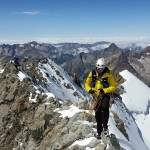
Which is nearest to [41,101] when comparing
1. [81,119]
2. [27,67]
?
[81,119]

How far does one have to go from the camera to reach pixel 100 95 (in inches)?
708

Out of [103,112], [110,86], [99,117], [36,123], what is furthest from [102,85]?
[36,123]

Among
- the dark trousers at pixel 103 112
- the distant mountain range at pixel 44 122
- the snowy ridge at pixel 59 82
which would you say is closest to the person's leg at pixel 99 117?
the dark trousers at pixel 103 112

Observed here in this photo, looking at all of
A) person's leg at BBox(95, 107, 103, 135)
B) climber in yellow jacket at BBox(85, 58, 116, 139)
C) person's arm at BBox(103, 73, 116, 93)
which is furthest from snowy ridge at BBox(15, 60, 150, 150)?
person's arm at BBox(103, 73, 116, 93)

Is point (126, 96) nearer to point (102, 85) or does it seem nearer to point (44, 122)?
point (44, 122)

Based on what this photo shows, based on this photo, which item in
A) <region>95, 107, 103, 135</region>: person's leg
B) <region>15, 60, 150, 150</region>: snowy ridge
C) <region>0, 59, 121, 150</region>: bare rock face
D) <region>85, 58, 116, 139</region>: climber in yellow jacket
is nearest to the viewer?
<region>85, 58, 116, 139</region>: climber in yellow jacket

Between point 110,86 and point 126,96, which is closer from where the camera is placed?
point 110,86

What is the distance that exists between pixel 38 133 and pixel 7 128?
739cm

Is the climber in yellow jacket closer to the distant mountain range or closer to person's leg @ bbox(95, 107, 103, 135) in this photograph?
person's leg @ bbox(95, 107, 103, 135)

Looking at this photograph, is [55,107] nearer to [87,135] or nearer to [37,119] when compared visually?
[37,119]

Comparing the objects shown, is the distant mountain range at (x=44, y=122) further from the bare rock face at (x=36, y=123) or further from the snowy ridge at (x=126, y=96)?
the snowy ridge at (x=126, y=96)

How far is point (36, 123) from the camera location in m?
28.8

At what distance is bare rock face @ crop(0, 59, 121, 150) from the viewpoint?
2150 cm

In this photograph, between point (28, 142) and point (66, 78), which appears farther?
point (66, 78)
